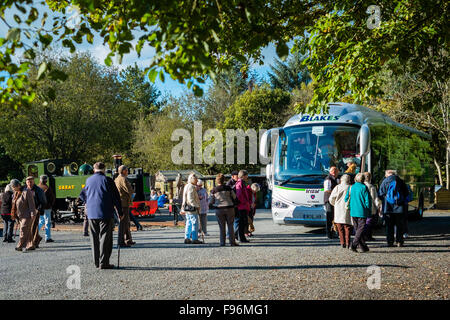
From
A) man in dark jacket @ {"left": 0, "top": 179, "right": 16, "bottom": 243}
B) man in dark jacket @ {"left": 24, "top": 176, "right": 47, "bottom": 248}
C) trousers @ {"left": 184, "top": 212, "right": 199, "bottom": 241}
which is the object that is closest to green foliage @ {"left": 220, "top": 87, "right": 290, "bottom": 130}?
man in dark jacket @ {"left": 0, "top": 179, "right": 16, "bottom": 243}

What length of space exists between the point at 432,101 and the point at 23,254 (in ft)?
32.2

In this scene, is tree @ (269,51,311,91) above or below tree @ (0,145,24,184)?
above

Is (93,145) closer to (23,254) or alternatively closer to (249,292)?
(23,254)

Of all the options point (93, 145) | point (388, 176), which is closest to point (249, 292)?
point (388, 176)

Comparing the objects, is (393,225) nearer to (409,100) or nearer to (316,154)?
(316,154)

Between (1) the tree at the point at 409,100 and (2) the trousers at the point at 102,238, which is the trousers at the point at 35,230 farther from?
(1) the tree at the point at 409,100

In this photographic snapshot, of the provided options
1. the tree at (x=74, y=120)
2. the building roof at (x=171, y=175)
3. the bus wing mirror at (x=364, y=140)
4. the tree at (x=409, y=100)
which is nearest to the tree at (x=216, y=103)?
the building roof at (x=171, y=175)

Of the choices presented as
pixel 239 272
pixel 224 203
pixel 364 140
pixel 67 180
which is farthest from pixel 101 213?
pixel 67 180

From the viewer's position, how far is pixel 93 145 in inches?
1507

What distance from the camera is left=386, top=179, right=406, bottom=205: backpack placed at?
11.1 meters

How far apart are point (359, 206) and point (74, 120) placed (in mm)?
29645

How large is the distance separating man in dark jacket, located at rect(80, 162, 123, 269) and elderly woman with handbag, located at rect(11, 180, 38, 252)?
364cm

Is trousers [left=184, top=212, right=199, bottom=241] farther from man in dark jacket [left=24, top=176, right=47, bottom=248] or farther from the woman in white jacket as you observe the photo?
man in dark jacket [left=24, top=176, right=47, bottom=248]

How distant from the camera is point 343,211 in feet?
34.1
